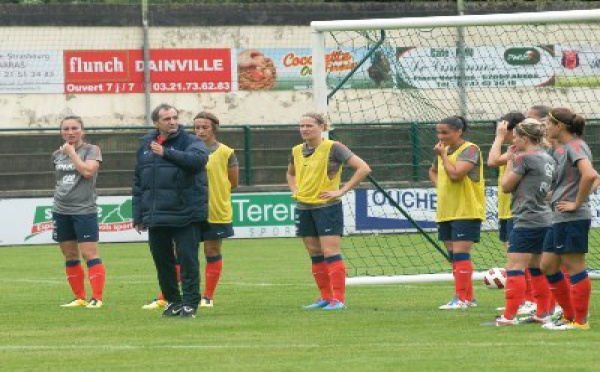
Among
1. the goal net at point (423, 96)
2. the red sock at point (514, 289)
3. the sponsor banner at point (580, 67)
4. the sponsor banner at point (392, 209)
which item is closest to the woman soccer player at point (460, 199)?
the red sock at point (514, 289)

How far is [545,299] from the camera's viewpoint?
12.4 metres

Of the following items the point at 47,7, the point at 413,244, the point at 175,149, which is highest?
the point at 47,7

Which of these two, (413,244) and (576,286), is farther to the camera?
(413,244)

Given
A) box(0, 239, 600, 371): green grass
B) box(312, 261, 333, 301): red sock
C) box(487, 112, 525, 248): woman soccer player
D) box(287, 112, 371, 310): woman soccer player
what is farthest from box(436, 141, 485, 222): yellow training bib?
box(312, 261, 333, 301): red sock

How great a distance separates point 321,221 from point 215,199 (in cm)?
126

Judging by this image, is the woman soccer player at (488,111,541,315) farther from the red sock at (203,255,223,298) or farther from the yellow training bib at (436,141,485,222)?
the red sock at (203,255,223,298)

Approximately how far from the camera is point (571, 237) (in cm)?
1141

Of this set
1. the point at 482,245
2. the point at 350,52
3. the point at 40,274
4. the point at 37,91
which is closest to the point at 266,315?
the point at 40,274

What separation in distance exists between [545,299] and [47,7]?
943 inches

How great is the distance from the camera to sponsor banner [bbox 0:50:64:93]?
110ft

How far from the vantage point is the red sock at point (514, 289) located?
1216 centimetres

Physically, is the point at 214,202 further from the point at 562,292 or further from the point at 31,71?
the point at 31,71

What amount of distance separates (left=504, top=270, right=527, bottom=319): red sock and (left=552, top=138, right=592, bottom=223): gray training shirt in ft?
2.73

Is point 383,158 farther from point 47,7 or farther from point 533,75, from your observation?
point 47,7
